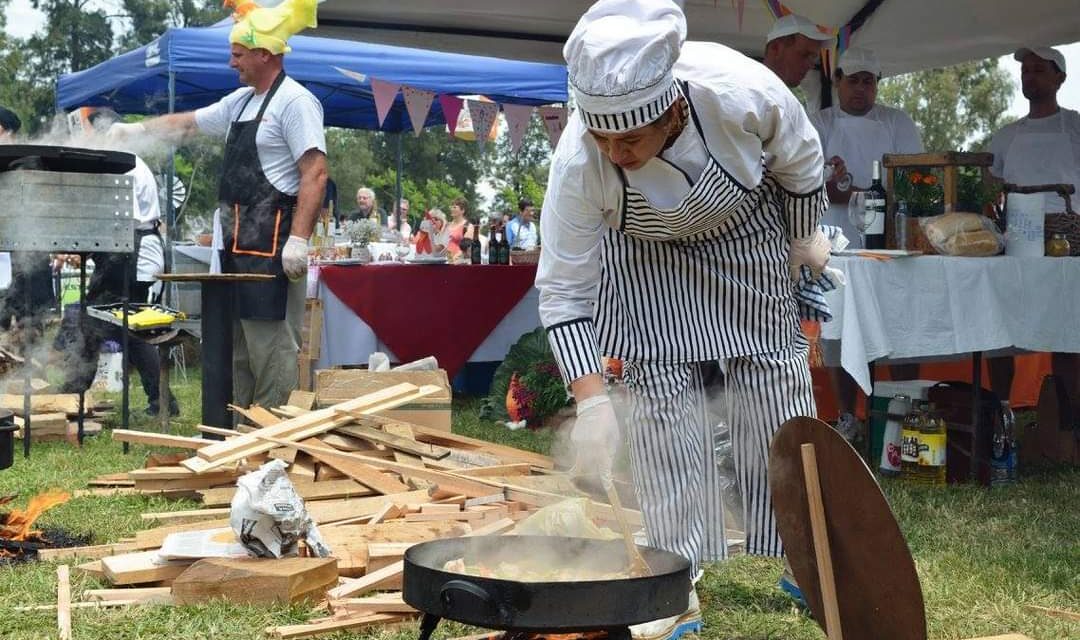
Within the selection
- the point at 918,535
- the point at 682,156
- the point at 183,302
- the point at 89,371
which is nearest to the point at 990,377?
the point at 918,535

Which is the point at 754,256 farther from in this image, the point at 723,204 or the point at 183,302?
the point at 183,302

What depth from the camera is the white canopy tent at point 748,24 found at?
819 centimetres

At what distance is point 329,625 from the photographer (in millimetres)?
3346

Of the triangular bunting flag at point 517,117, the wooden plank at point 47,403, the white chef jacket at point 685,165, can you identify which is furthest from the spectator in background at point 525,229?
the white chef jacket at point 685,165

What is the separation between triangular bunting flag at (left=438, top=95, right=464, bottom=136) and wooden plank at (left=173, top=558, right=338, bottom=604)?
1000 centimetres

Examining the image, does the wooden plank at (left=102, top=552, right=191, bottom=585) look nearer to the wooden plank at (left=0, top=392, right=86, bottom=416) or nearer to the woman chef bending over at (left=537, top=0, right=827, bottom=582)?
the woman chef bending over at (left=537, top=0, right=827, bottom=582)

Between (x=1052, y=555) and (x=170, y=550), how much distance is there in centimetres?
317

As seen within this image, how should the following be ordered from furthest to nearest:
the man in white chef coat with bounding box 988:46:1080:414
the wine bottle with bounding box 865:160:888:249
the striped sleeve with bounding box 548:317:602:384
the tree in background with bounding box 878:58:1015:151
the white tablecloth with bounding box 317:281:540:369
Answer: the tree in background with bounding box 878:58:1015:151, the white tablecloth with bounding box 317:281:540:369, the man in white chef coat with bounding box 988:46:1080:414, the wine bottle with bounding box 865:160:888:249, the striped sleeve with bounding box 548:317:602:384

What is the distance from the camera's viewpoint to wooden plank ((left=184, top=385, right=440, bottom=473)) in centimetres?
526

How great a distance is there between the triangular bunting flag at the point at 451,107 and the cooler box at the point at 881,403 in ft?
26.2

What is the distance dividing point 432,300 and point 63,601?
5.10m

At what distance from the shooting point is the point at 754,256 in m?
3.18

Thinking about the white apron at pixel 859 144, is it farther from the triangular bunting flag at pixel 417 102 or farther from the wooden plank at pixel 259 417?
the triangular bunting flag at pixel 417 102

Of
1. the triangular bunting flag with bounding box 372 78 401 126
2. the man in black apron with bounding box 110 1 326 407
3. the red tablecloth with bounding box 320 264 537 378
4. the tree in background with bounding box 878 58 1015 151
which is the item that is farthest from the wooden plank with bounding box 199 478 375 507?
the tree in background with bounding box 878 58 1015 151
